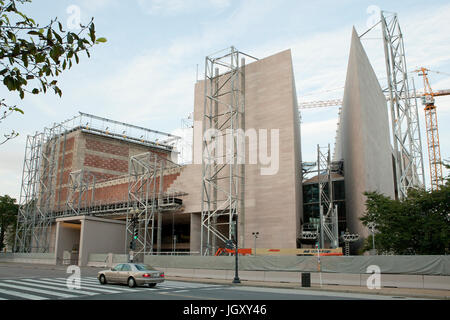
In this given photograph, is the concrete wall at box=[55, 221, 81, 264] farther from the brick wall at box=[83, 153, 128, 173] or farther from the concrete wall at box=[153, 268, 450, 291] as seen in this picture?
the concrete wall at box=[153, 268, 450, 291]

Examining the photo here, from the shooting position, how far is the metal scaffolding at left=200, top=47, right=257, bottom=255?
4544cm

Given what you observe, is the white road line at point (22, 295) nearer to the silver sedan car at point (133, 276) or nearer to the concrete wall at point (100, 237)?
the silver sedan car at point (133, 276)

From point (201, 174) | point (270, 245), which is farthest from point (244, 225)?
point (201, 174)

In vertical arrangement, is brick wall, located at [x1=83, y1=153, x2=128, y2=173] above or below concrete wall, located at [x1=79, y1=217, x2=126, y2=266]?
above

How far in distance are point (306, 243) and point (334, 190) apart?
1232 centimetres

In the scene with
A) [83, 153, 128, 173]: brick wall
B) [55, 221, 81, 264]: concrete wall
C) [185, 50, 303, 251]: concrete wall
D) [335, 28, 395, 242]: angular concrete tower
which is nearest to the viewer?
[185, 50, 303, 251]: concrete wall

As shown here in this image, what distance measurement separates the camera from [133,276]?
20.7 meters

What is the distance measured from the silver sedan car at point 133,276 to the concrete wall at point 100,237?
2919 centimetres

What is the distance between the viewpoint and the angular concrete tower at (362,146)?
150ft

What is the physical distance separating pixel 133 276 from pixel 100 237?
1361 inches

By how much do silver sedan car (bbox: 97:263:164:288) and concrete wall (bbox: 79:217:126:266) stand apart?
95.8 ft

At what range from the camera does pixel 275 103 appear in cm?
4638

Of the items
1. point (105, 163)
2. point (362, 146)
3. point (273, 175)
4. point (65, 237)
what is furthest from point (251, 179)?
point (105, 163)

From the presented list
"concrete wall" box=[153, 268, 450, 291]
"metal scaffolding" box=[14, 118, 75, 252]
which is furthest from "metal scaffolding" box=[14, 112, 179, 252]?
"concrete wall" box=[153, 268, 450, 291]
